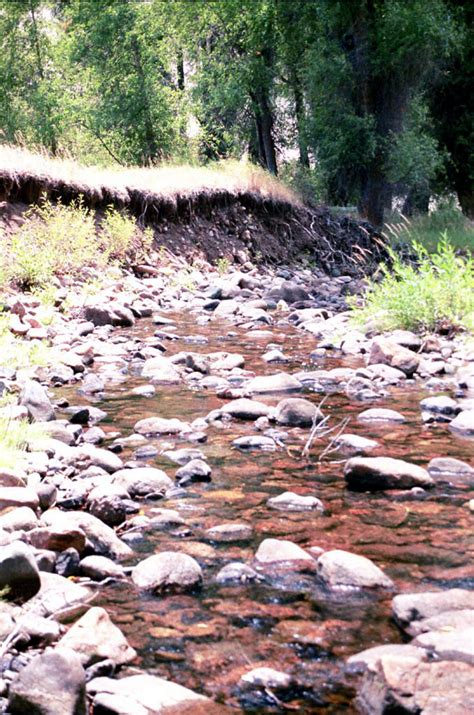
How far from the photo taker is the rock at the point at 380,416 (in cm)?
516

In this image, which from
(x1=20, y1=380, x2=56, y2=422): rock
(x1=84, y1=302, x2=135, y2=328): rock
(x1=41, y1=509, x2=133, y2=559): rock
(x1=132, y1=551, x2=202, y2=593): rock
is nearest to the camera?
(x1=132, y1=551, x2=202, y2=593): rock

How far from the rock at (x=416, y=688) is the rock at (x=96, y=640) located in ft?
2.11

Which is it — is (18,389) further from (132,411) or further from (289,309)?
(289,309)

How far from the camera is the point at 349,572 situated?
9.28 feet

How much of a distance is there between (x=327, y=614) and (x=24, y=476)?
4.97 feet

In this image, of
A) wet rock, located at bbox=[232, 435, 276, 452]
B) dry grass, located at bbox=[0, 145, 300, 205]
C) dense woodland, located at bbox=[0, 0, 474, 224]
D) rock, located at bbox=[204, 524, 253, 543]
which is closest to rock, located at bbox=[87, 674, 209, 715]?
rock, located at bbox=[204, 524, 253, 543]

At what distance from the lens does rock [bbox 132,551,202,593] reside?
9.16 feet

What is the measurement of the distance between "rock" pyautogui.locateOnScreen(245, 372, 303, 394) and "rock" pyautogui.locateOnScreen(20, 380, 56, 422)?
1.59m

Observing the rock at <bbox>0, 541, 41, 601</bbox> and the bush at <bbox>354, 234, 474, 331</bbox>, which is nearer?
the rock at <bbox>0, 541, 41, 601</bbox>

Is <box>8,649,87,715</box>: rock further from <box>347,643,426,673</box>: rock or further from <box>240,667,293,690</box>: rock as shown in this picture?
<box>347,643,426,673</box>: rock

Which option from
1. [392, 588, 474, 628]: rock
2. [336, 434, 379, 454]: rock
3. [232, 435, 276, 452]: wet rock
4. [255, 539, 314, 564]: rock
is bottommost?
[336, 434, 379, 454]: rock

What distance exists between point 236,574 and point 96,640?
0.69 metres

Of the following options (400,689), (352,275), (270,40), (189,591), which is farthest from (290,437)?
(270,40)

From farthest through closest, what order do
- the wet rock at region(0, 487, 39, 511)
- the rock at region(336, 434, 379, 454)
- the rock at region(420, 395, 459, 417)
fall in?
the rock at region(420, 395, 459, 417) → the rock at region(336, 434, 379, 454) → the wet rock at region(0, 487, 39, 511)
